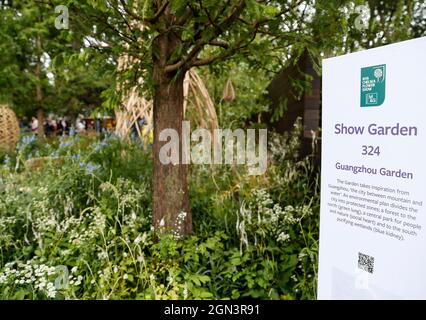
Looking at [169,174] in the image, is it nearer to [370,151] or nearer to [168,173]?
[168,173]

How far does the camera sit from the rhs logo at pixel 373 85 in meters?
1.29

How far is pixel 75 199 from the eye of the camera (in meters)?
2.96

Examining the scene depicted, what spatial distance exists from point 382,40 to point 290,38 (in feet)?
12.2

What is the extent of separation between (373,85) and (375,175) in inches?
12.2

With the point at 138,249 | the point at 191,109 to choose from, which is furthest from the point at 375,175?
the point at 191,109

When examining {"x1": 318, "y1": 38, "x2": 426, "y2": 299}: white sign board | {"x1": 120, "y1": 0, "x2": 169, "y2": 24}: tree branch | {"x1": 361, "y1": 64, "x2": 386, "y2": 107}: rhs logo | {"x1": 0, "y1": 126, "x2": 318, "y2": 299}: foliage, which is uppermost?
{"x1": 120, "y1": 0, "x2": 169, "y2": 24}: tree branch

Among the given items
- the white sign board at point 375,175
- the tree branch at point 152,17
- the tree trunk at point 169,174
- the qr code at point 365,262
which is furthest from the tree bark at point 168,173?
the qr code at point 365,262

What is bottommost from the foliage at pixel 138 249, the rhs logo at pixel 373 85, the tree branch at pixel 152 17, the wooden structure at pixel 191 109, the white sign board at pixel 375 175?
the foliage at pixel 138 249

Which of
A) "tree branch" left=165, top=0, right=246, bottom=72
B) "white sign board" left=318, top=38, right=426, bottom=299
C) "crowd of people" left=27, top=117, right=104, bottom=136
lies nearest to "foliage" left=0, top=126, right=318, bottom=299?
"white sign board" left=318, top=38, right=426, bottom=299

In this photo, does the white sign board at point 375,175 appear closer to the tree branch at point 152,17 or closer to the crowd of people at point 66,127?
the tree branch at point 152,17

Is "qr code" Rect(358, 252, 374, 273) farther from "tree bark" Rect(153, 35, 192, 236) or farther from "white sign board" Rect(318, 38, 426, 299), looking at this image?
"tree bark" Rect(153, 35, 192, 236)

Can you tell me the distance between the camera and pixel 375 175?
1.33m

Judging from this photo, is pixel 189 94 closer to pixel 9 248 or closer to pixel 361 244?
pixel 9 248

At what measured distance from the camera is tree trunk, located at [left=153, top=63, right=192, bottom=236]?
8.52 ft
